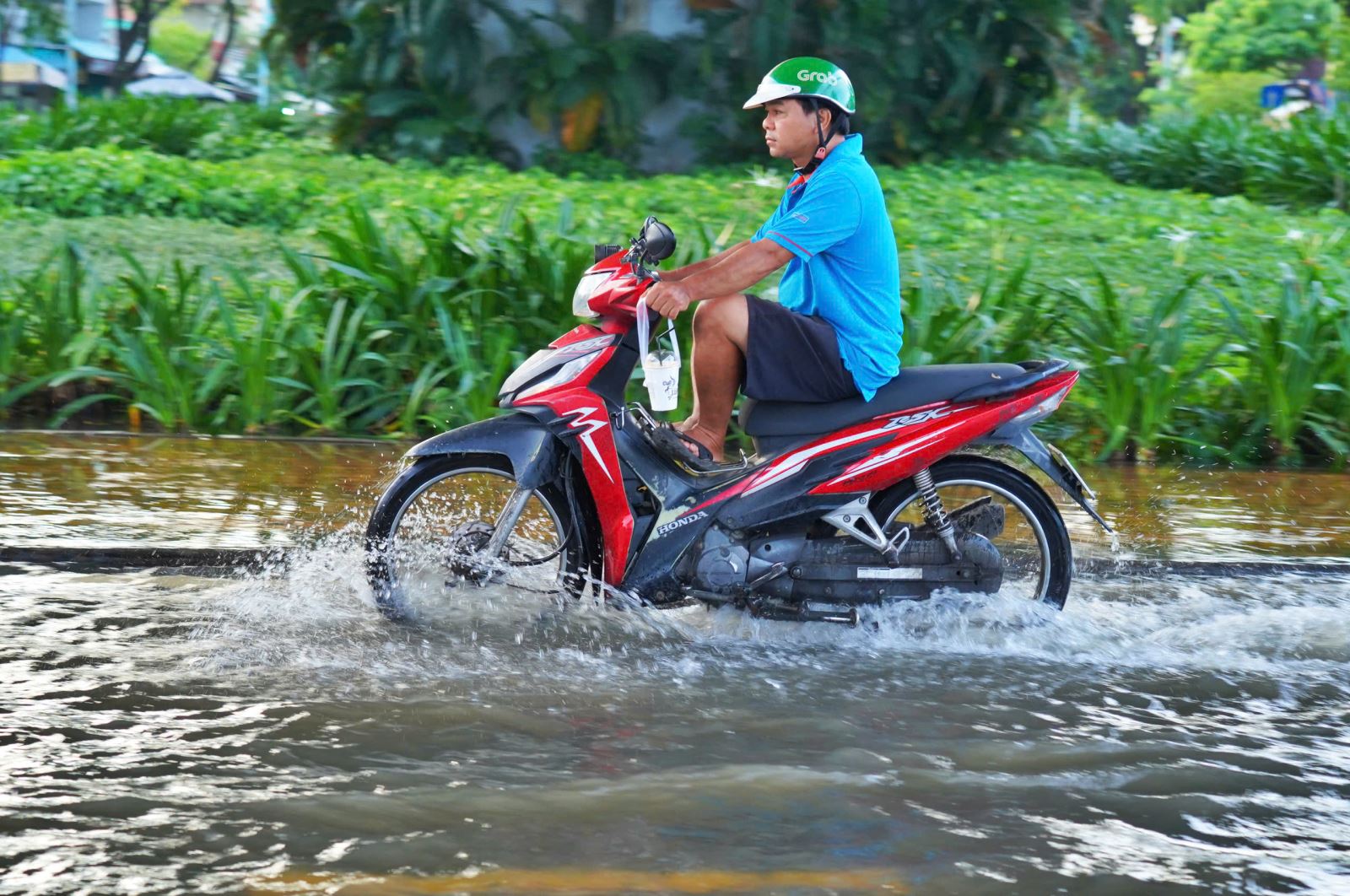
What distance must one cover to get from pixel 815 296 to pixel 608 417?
0.82 meters

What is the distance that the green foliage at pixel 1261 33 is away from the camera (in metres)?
41.0

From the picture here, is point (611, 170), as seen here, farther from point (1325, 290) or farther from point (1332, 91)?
point (1332, 91)

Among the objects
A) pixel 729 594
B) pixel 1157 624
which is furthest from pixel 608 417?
pixel 1157 624

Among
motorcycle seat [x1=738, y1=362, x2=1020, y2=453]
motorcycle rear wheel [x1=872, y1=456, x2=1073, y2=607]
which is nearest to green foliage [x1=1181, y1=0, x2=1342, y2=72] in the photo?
motorcycle rear wheel [x1=872, y1=456, x2=1073, y2=607]

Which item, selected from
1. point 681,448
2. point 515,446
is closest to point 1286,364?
point 681,448

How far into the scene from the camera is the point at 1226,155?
640 inches

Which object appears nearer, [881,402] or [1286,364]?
[881,402]

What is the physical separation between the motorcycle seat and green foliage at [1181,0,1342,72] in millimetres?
39970

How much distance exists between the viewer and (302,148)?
15234mm

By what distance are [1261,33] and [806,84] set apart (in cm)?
4123

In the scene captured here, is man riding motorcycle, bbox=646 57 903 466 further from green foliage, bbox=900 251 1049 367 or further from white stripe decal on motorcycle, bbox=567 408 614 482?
green foliage, bbox=900 251 1049 367

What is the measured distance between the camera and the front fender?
4.85m

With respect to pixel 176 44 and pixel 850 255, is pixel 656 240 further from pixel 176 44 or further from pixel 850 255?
pixel 176 44

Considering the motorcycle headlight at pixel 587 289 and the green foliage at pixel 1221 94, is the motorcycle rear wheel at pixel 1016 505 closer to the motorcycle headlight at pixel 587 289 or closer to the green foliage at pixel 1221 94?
the motorcycle headlight at pixel 587 289
